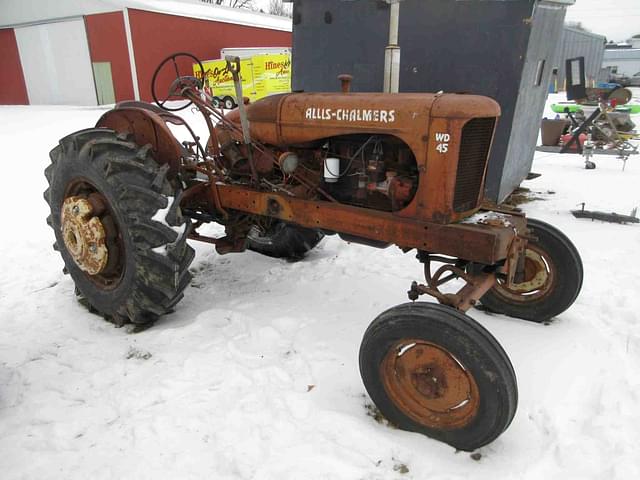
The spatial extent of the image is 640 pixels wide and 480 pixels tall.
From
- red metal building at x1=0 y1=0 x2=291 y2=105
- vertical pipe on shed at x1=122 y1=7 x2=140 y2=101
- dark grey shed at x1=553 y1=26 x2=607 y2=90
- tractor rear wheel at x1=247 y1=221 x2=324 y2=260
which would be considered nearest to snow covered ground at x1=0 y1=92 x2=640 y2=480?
tractor rear wheel at x1=247 y1=221 x2=324 y2=260

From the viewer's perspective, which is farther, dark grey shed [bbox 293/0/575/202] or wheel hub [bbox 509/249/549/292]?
dark grey shed [bbox 293/0/575/202]

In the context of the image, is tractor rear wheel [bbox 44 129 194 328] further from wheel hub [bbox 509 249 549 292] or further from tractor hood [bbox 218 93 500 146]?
wheel hub [bbox 509 249 549 292]

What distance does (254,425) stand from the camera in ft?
7.28

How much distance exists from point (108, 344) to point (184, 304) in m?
0.65

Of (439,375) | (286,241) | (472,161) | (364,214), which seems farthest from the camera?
(286,241)

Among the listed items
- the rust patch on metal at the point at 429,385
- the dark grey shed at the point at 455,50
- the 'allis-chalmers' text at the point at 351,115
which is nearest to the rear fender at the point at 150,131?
the 'allis-chalmers' text at the point at 351,115

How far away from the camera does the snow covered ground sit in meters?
2.02

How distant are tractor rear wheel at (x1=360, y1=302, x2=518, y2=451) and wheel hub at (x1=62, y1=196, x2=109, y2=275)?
1.78 metres

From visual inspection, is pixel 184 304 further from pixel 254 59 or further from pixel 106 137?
pixel 254 59

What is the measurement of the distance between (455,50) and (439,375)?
12.2ft

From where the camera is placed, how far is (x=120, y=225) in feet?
9.43

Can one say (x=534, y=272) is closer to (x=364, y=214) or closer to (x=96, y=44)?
(x=364, y=214)

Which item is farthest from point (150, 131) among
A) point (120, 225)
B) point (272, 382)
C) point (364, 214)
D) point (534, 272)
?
point (534, 272)

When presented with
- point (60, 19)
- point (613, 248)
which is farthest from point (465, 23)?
point (60, 19)
